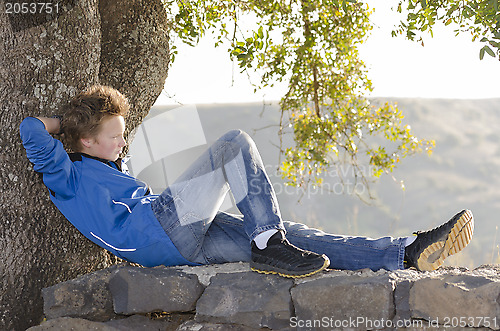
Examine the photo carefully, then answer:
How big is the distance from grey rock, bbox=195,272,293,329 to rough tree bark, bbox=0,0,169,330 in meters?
0.92

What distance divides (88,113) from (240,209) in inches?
39.0

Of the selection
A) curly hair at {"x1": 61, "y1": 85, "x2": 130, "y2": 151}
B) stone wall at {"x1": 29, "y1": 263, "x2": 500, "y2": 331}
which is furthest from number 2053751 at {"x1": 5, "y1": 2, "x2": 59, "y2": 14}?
stone wall at {"x1": 29, "y1": 263, "x2": 500, "y2": 331}

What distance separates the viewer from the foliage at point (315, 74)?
17.2 feet

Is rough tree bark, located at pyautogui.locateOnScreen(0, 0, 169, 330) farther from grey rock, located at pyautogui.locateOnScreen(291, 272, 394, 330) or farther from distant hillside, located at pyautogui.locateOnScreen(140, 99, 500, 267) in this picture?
distant hillside, located at pyautogui.locateOnScreen(140, 99, 500, 267)

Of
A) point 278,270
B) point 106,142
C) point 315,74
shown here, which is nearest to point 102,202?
point 106,142

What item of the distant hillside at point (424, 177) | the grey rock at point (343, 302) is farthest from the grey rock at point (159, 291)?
the distant hillside at point (424, 177)

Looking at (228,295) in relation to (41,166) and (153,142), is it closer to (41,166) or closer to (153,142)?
(41,166)

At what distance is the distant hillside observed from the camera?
91.1ft

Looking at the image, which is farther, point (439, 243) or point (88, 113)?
point (88, 113)

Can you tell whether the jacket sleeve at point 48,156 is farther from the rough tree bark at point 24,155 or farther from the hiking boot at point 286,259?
the hiking boot at point 286,259

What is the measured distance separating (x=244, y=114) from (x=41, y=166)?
30.7 m

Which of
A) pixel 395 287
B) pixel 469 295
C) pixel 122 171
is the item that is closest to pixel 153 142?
pixel 122 171

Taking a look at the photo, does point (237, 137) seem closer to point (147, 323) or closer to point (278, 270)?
point (278, 270)

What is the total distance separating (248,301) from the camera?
2.77 metres
